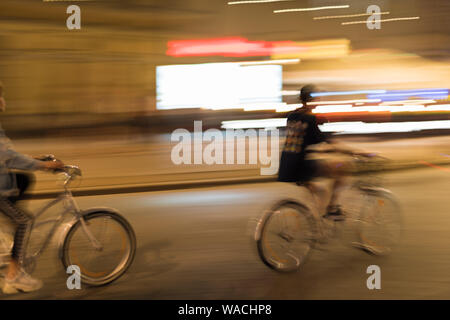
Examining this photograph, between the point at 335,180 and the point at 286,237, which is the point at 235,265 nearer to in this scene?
the point at 286,237

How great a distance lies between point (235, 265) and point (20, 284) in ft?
6.16

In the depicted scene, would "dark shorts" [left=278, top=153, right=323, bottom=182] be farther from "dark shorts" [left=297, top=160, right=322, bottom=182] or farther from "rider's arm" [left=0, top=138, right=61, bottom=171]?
"rider's arm" [left=0, top=138, right=61, bottom=171]

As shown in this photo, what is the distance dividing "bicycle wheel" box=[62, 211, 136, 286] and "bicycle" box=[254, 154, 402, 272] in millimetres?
1136

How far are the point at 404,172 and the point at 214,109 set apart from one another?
8278mm

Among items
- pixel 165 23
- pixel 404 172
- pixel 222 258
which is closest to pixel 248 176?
pixel 404 172

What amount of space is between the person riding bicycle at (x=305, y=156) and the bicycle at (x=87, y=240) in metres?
1.56

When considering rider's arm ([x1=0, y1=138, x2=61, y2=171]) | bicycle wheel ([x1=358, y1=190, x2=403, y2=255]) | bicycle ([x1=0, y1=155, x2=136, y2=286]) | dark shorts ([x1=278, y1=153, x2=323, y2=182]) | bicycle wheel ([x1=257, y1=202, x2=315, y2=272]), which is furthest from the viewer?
bicycle wheel ([x1=358, y1=190, x2=403, y2=255])

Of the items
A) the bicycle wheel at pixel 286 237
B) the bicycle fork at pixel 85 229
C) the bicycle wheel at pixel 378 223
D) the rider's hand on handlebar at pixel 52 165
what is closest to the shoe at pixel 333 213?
the bicycle wheel at pixel 286 237

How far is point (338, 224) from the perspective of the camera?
5.05 metres

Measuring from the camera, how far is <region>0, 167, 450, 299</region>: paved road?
4.26m

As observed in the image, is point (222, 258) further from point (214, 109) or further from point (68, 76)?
point (214, 109)

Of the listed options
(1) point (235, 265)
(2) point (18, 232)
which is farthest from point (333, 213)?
(2) point (18, 232)

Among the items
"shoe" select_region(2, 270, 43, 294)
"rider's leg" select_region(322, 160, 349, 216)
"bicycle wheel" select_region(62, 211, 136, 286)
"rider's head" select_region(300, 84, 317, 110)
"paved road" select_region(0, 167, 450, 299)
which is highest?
"rider's head" select_region(300, 84, 317, 110)

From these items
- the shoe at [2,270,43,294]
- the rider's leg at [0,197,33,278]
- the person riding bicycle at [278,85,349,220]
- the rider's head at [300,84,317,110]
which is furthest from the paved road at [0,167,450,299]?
the rider's head at [300,84,317,110]
